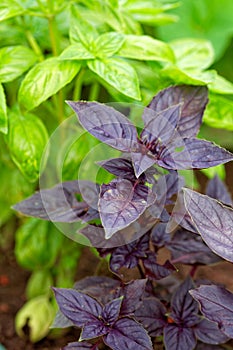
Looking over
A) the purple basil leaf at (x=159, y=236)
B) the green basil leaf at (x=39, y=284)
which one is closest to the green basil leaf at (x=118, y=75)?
the purple basil leaf at (x=159, y=236)

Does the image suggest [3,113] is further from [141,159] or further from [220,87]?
[220,87]

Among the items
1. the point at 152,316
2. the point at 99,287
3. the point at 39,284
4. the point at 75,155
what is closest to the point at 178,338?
the point at 152,316

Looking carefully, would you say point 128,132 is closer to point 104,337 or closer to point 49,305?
point 104,337

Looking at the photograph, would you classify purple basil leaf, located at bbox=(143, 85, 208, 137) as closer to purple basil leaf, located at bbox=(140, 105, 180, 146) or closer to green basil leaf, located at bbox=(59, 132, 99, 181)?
purple basil leaf, located at bbox=(140, 105, 180, 146)

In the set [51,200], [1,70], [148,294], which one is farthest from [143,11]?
[148,294]

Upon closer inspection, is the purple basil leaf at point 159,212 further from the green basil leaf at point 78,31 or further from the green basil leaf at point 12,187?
the green basil leaf at point 12,187
